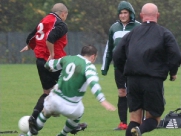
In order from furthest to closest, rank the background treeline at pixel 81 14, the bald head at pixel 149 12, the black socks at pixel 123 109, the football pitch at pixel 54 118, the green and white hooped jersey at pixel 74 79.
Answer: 1. the background treeline at pixel 81 14
2. the black socks at pixel 123 109
3. the football pitch at pixel 54 118
4. the green and white hooped jersey at pixel 74 79
5. the bald head at pixel 149 12

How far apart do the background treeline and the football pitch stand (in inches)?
662

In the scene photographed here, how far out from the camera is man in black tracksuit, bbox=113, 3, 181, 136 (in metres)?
8.27

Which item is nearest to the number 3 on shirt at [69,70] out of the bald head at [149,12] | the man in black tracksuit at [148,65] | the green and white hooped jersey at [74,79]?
the green and white hooped jersey at [74,79]

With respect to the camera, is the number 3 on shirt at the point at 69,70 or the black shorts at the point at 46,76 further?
the black shorts at the point at 46,76

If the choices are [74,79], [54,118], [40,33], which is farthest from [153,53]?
[54,118]

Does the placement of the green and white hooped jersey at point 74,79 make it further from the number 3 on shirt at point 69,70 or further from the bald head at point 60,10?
the bald head at point 60,10

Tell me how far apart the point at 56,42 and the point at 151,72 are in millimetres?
2628

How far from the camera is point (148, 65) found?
27.2 feet

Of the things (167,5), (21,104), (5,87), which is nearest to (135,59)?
(21,104)

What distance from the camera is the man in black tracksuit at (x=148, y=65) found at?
8273 mm

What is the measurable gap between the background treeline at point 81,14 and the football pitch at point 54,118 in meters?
16.8

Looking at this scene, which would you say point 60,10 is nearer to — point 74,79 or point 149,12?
point 74,79

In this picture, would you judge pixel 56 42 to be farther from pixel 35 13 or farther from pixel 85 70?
pixel 35 13

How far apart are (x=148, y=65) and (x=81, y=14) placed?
3740cm
